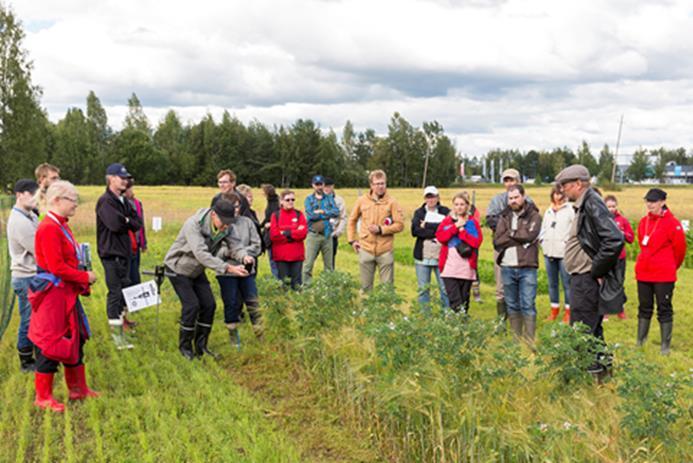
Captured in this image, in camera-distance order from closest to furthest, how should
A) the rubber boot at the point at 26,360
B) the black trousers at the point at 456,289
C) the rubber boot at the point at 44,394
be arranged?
the rubber boot at the point at 44,394 < the rubber boot at the point at 26,360 < the black trousers at the point at 456,289

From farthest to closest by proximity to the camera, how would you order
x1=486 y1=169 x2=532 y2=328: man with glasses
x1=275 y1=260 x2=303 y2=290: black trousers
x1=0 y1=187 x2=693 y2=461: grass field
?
x1=275 y1=260 x2=303 y2=290: black trousers → x1=486 y1=169 x2=532 y2=328: man with glasses → x1=0 y1=187 x2=693 y2=461: grass field

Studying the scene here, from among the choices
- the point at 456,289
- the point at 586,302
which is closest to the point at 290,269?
the point at 456,289

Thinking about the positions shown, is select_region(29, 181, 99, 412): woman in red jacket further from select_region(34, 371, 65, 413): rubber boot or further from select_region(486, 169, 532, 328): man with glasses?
select_region(486, 169, 532, 328): man with glasses

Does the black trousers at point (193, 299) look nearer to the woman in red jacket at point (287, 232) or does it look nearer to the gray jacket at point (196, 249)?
the gray jacket at point (196, 249)

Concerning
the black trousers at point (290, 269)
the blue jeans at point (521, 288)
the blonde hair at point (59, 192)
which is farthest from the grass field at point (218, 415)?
the blonde hair at point (59, 192)

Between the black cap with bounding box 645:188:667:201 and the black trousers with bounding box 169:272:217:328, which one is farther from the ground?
the black cap with bounding box 645:188:667:201

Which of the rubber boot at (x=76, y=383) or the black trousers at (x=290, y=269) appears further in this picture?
the black trousers at (x=290, y=269)

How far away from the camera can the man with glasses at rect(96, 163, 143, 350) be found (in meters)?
7.47

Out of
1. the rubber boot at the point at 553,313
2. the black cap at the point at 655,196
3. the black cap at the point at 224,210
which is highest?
the black cap at the point at 655,196

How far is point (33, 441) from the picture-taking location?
197 inches

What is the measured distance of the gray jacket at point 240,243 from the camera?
714cm

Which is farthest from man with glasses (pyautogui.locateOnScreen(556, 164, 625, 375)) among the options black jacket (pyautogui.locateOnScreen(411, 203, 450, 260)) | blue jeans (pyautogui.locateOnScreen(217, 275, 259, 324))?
blue jeans (pyautogui.locateOnScreen(217, 275, 259, 324))

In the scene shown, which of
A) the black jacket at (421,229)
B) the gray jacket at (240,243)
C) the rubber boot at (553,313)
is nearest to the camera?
the gray jacket at (240,243)

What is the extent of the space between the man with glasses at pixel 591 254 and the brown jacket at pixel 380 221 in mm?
3387
